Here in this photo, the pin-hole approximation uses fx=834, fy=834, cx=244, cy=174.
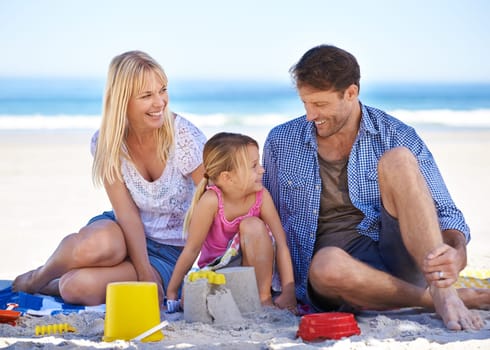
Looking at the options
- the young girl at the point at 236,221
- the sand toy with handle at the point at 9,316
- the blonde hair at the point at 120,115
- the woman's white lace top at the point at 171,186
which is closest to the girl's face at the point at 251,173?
the young girl at the point at 236,221

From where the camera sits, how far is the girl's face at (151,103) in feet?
14.3

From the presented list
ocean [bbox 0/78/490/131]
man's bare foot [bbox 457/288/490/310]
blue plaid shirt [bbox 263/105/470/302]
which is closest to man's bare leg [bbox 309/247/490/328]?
man's bare foot [bbox 457/288/490/310]

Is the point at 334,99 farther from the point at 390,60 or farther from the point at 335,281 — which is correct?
the point at 390,60

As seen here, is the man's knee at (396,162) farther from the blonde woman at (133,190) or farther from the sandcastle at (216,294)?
the blonde woman at (133,190)

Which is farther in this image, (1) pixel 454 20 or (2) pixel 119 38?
(1) pixel 454 20

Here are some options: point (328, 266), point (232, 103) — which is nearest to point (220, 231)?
point (328, 266)

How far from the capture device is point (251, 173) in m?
4.18

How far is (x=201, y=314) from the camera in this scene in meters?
3.71

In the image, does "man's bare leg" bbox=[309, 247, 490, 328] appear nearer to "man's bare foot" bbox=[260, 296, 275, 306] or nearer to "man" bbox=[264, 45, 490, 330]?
"man" bbox=[264, 45, 490, 330]

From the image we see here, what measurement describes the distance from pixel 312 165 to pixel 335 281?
76cm

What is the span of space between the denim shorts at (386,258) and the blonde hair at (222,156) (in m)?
0.73

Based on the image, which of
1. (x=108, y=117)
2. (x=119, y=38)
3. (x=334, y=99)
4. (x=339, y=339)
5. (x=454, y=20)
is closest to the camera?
(x=339, y=339)

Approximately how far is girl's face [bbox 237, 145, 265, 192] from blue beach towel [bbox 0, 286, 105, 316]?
3.13ft

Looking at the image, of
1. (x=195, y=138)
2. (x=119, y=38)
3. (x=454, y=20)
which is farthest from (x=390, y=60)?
(x=195, y=138)
